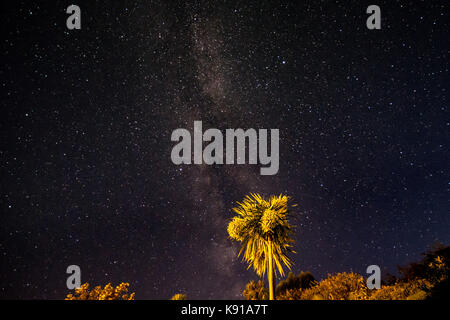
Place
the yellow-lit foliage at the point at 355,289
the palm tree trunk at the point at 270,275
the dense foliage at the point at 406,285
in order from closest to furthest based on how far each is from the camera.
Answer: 1. the dense foliage at the point at 406,285
2. the yellow-lit foliage at the point at 355,289
3. the palm tree trunk at the point at 270,275

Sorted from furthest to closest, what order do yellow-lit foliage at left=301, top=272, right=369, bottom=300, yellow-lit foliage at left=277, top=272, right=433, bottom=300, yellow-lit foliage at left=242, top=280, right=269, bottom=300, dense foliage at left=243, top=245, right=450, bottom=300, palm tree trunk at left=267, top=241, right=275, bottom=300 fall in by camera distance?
yellow-lit foliage at left=242, top=280, right=269, bottom=300
yellow-lit foliage at left=301, top=272, right=369, bottom=300
palm tree trunk at left=267, top=241, right=275, bottom=300
yellow-lit foliage at left=277, top=272, right=433, bottom=300
dense foliage at left=243, top=245, right=450, bottom=300

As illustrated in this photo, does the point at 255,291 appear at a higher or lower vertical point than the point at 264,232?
lower

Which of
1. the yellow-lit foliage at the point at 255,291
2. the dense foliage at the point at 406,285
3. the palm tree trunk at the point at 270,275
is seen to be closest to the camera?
the dense foliage at the point at 406,285

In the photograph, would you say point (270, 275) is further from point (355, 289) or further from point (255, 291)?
point (255, 291)

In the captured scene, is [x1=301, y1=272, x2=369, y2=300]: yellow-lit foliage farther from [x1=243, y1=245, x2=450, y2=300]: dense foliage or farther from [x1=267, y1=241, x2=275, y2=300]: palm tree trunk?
[x1=267, y1=241, x2=275, y2=300]: palm tree trunk

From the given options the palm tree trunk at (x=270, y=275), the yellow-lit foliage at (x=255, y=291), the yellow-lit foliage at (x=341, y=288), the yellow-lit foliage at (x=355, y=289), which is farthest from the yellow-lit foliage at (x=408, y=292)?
the yellow-lit foliage at (x=255, y=291)

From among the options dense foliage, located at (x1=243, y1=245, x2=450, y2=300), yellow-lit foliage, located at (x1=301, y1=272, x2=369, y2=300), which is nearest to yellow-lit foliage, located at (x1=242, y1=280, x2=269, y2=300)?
dense foliage, located at (x1=243, y1=245, x2=450, y2=300)

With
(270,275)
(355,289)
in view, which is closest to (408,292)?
(355,289)

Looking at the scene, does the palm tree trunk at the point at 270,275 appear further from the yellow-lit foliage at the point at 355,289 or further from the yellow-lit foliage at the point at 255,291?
the yellow-lit foliage at the point at 255,291

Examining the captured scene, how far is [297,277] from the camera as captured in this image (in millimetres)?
22469

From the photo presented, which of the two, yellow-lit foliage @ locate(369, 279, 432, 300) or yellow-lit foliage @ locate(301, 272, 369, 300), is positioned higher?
yellow-lit foliage @ locate(369, 279, 432, 300)
